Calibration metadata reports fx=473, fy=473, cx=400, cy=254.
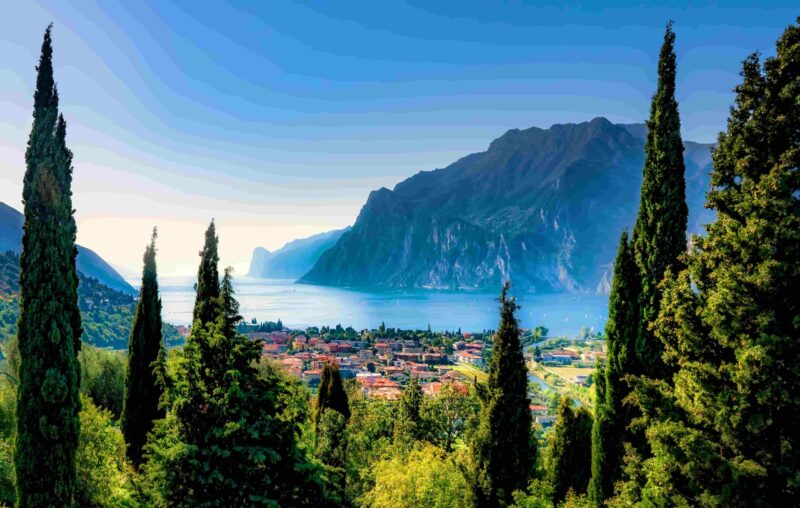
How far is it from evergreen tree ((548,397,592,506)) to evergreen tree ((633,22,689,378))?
4.87 metres

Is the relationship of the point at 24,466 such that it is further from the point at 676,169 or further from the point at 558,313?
the point at 558,313

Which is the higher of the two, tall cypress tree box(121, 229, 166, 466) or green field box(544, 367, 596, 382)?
tall cypress tree box(121, 229, 166, 466)

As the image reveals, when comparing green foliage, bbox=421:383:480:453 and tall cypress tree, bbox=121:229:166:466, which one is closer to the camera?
tall cypress tree, bbox=121:229:166:466

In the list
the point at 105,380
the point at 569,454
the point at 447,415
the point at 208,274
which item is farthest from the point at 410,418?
the point at 105,380

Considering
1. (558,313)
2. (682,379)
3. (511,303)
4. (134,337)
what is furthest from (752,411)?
(558,313)

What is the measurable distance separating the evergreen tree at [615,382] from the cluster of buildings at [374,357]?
4766 centimetres

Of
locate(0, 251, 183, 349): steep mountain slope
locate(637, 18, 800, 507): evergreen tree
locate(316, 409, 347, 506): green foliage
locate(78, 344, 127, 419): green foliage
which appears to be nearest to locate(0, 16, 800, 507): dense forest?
locate(637, 18, 800, 507): evergreen tree

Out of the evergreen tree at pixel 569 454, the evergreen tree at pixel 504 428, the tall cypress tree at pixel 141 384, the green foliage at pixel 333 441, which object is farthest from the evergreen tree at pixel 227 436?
the green foliage at pixel 333 441

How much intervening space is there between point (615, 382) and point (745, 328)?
17.8 feet

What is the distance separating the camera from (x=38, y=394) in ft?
28.9

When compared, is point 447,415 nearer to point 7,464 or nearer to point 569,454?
point 569,454

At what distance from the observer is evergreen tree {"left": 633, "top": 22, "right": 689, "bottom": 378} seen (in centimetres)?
1011

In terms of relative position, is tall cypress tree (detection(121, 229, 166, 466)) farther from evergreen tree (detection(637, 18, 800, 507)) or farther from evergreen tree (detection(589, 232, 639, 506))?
evergreen tree (detection(637, 18, 800, 507))

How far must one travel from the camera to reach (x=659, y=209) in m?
10.3
